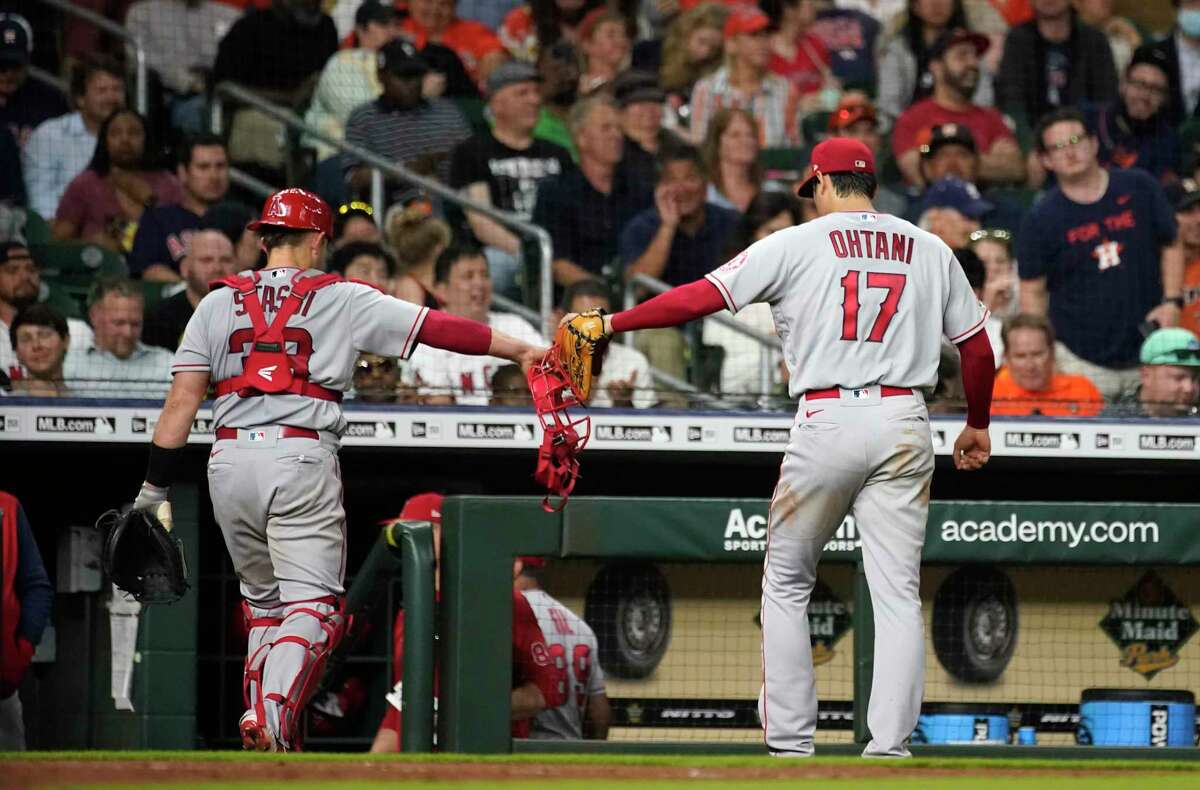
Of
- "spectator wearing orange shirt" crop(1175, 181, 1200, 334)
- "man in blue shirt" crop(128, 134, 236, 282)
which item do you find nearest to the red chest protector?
"man in blue shirt" crop(128, 134, 236, 282)

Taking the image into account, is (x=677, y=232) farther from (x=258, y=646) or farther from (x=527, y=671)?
(x=258, y=646)

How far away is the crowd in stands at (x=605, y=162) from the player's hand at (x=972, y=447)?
200 centimetres

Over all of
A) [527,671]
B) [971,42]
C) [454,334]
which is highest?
[971,42]

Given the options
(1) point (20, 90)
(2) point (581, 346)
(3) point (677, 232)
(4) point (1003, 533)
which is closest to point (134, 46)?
(1) point (20, 90)

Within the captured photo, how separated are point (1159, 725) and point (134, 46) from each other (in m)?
6.08

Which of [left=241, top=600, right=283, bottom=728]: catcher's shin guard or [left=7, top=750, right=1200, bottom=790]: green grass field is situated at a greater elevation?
[left=241, top=600, right=283, bottom=728]: catcher's shin guard

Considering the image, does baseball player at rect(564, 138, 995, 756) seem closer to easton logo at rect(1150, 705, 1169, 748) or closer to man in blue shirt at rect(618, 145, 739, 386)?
easton logo at rect(1150, 705, 1169, 748)

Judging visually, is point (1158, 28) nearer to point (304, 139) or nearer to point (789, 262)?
point (304, 139)

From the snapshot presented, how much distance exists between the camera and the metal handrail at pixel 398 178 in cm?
812

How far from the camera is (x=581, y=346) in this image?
4852 mm

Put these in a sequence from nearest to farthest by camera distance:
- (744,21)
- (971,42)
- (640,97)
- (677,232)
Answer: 1. (677,232)
2. (640,97)
3. (971,42)
4. (744,21)

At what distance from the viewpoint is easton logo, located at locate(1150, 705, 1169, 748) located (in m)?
5.71

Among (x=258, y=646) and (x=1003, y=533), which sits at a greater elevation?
(x=1003, y=533)

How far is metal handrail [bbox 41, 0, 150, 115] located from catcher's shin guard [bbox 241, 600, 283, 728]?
4.53m
